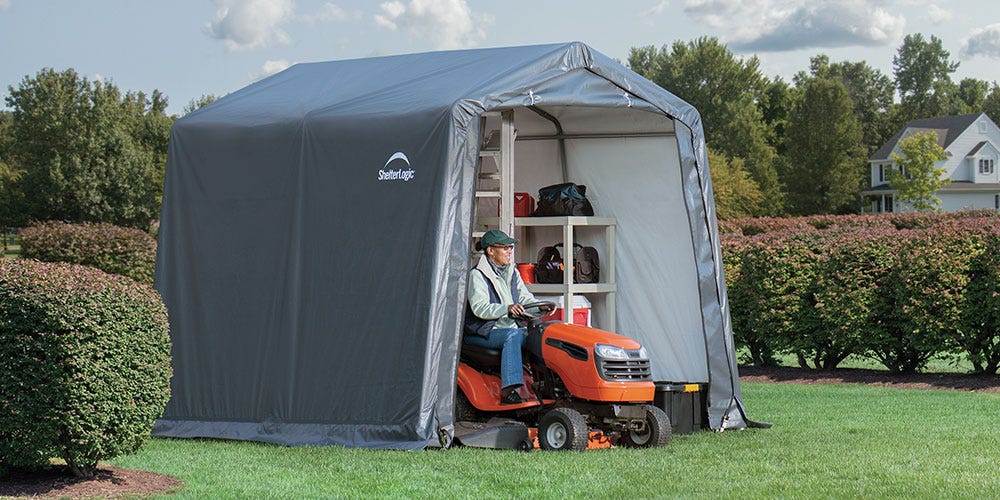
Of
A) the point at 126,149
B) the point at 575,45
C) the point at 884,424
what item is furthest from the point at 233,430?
the point at 126,149

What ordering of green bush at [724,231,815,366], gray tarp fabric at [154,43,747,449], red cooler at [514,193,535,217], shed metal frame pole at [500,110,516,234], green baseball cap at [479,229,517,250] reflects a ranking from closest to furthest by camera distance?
gray tarp fabric at [154,43,747,449] < green baseball cap at [479,229,517,250] < shed metal frame pole at [500,110,516,234] < red cooler at [514,193,535,217] < green bush at [724,231,815,366]

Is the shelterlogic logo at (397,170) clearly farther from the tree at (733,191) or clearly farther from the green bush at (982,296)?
the tree at (733,191)

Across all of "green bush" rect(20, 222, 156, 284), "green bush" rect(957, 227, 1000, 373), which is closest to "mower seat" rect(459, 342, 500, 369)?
"green bush" rect(957, 227, 1000, 373)

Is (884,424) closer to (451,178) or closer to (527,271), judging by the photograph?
(527,271)

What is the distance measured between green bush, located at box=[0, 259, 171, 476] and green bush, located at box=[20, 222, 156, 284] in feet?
46.4

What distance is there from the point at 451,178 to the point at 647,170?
2686 mm

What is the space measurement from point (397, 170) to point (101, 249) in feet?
42.9

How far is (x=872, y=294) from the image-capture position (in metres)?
13.0

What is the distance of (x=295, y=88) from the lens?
32.2 feet

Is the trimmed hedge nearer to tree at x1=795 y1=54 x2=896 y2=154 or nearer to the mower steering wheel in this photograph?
the mower steering wheel

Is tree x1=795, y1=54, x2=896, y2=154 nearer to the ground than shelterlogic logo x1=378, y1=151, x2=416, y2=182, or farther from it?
→ farther from it

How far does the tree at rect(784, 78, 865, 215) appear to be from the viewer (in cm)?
4956

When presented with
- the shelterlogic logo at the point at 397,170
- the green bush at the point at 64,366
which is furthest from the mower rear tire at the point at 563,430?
the green bush at the point at 64,366

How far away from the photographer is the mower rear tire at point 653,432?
8289mm
